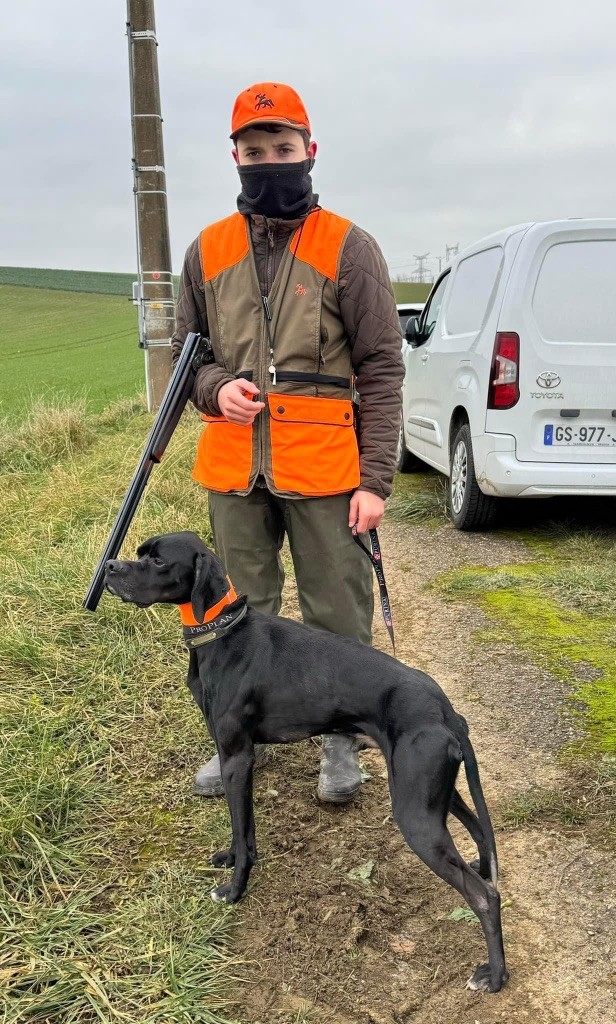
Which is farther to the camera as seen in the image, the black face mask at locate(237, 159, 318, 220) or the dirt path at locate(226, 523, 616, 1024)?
the black face mask at locate(237, 159, 318, 220)

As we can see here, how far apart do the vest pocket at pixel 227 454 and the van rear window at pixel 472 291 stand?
3455mm

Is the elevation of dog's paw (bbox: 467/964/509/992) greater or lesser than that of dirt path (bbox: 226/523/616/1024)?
greater

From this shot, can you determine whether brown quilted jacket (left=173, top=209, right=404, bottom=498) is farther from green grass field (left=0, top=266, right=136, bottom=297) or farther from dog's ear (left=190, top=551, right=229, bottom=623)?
green grass field (left=0, top=266, right=136, bottom=297)

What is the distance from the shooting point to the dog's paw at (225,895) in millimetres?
2398

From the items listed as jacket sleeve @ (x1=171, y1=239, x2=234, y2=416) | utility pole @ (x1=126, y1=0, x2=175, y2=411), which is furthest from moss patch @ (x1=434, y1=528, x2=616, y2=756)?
utility pole @ (x1=126, y1=0, x2=175, y2=411)

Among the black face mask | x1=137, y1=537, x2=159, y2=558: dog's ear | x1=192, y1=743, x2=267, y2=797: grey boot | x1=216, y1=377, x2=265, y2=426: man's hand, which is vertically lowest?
x1=192, y1=743, x2=267, y2=797: grey boot

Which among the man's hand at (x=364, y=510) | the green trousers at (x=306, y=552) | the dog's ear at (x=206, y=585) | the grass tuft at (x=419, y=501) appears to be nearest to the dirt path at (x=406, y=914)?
the green trousers at (x=306, y=552)

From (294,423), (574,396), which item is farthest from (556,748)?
(574,396)

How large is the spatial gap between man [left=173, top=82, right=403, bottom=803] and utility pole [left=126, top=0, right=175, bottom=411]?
7076 millimetres

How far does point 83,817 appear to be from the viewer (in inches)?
110

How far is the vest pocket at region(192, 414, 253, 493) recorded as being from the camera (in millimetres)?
2721

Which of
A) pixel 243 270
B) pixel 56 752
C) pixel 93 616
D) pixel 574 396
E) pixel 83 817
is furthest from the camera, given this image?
pixel 574 396

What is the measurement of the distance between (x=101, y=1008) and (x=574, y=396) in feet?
14.7

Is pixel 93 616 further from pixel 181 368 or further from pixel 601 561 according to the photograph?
pixel 601 561
